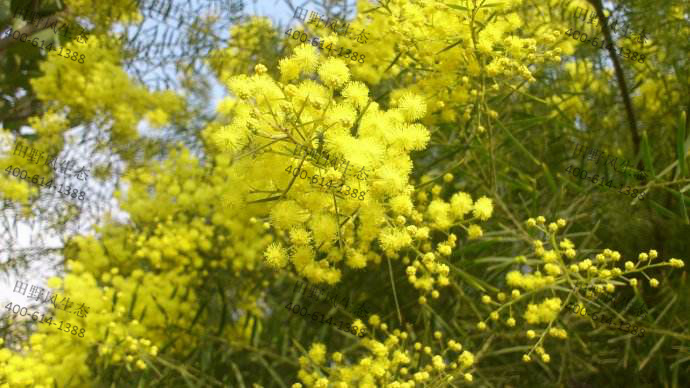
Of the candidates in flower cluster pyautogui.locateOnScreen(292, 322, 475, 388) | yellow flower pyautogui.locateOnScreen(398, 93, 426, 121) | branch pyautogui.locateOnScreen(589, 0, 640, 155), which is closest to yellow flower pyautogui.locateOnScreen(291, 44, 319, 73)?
yellow flower pyautogui.locateOnScreen(398, 93, 426, 121)

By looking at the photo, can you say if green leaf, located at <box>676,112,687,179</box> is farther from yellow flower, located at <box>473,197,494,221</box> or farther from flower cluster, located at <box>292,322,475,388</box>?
flower cluster, located at <box>292,322,475,388</box>

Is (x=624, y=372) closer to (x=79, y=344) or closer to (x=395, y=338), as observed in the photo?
(x=395, y=338)

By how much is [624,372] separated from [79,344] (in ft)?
3.76

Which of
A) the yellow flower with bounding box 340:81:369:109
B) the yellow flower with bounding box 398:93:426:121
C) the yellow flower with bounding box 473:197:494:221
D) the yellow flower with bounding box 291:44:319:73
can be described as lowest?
the yellow flower with bounding box 473:197:494:221

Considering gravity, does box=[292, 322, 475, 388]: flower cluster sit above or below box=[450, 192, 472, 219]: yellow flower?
below

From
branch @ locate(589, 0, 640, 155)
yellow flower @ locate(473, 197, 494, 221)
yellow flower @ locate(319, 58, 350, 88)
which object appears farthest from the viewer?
branch @ locate(589, 0, 640, 155)

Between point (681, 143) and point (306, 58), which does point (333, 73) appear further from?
point (681, 143)

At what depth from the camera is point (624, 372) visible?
4.46 ft

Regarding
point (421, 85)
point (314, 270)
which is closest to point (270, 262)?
point (314, 270)

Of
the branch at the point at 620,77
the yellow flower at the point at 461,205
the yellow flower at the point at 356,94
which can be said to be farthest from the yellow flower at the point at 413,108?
the branch at the point at 620,77

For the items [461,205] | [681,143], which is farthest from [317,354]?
[681,143]

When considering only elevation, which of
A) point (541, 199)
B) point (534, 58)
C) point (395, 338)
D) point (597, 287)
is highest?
point (534, 58)

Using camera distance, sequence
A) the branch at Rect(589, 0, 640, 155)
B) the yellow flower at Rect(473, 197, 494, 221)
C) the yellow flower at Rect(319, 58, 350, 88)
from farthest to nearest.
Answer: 1. the branch at Rect(589, 0, 640, 155)
2. the yellow flower at Rect(473, 197, 494, 221)
3. the yellow flower at Rect(319, 58, 350, 88)

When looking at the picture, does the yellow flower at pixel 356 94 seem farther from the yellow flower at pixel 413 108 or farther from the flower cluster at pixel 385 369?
the flower cluster at pixel 385 369
